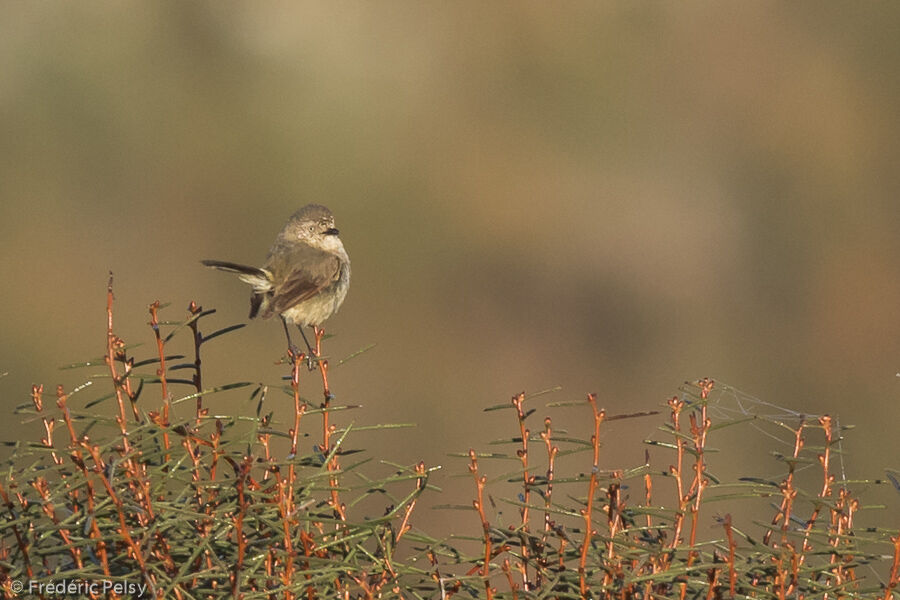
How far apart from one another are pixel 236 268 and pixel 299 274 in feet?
1.35

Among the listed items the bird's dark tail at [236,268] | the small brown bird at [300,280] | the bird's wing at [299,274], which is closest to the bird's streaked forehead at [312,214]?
the small brown bird at [300,280]

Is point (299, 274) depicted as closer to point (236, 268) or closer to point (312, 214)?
point (236, 268)

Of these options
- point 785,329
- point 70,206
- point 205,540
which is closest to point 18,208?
point 70,206

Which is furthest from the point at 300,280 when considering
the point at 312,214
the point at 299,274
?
the point at 312,214

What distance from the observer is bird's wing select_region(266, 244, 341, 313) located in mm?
5312

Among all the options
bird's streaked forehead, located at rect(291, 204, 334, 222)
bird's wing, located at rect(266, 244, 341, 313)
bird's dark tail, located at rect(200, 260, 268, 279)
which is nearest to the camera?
bird's dark tail, located at rect(200, 260, 268, 279)

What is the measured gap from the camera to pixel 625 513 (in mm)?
2270

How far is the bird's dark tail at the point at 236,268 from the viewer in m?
4.76

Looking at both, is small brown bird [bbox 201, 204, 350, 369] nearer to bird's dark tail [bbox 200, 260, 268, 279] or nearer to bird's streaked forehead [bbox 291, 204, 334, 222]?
bird's dark tail [bbox 200, 260, 268, 279]

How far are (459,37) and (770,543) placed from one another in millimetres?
14517

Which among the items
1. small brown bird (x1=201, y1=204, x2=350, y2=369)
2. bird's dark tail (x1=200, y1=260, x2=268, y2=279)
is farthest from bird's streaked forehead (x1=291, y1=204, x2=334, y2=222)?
bird's dark tail (x1=200, y1=260, x2=268, y2=279)

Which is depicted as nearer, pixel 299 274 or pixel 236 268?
pixel 236 268

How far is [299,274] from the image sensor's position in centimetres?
543

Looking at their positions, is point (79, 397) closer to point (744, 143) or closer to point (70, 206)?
point (70, 206)
